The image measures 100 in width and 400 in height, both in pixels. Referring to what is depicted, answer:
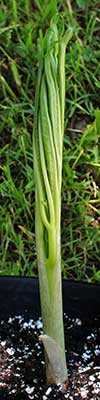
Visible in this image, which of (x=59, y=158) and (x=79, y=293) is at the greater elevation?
A: (x=59, y=158)

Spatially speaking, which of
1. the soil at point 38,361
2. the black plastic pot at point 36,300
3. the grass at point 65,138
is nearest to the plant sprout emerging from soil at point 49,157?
the soil at point 38,361

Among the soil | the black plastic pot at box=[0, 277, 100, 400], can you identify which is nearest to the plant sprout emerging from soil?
the soil

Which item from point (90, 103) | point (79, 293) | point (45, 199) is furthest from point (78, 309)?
point (90, 103)

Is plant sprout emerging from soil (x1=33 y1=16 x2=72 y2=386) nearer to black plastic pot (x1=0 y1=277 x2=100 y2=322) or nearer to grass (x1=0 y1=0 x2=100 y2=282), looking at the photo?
black plastic pot (x1=0 y1=277 x2=100 y2=322)

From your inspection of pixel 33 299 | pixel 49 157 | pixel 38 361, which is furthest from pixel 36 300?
pixel 49 157

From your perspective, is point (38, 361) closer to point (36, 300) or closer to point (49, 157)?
point (36, 300)

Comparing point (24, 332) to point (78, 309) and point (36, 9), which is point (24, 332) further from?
point (36, 9)
